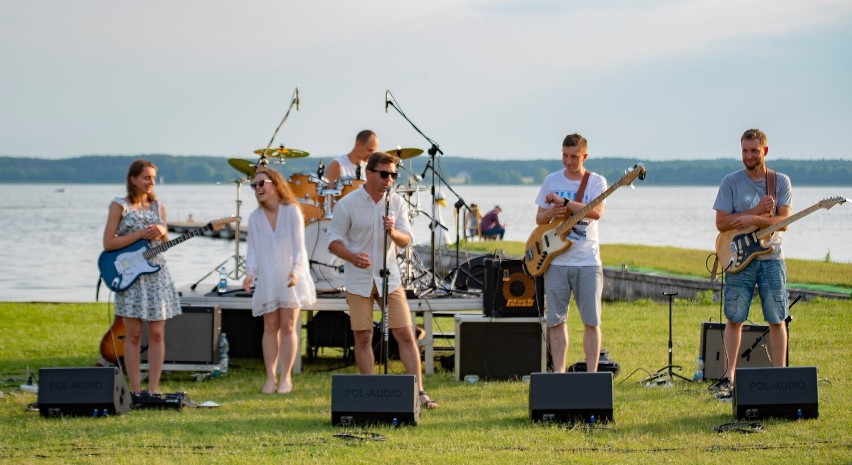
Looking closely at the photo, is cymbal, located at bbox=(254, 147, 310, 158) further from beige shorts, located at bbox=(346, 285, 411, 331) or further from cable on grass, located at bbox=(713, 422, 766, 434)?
cable on grass, located at bbox=(713, 422, 766, 434)

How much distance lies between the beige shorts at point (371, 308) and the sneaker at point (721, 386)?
2.32 meters

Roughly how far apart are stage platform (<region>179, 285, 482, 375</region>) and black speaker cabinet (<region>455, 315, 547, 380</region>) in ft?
1.43

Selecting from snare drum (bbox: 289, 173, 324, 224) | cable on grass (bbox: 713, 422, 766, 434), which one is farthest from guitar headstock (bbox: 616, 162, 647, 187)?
snare drum (bbox: 289, 173, 324, 224)

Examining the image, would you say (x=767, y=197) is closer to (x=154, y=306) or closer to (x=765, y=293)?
(x=765, y=293)

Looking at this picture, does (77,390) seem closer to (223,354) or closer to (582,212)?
(223,354)

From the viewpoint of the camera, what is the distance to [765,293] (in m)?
7.88

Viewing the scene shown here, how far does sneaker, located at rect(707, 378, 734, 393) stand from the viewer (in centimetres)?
825

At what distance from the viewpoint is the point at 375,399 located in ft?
23.2

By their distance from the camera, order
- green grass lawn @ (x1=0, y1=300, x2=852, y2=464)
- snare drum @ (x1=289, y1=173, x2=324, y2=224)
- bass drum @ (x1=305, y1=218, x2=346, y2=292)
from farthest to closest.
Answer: snare drum @ (x1=289, y1=173, x2=324, y2=224)
bass drum @ (x1=305, y1=218, x2=346, y2=292)
green grass lawn @ (x1=0, y1=300, x2=852, y2=464)

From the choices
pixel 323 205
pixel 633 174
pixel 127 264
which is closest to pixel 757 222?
pixel 633 174

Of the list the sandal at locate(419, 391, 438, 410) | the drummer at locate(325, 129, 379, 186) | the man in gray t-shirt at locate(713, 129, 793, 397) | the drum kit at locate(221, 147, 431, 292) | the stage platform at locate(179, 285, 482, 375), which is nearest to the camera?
the man in gray t-shirt at locate(713, 129, 793, 397)

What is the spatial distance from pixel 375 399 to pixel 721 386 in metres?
2.76

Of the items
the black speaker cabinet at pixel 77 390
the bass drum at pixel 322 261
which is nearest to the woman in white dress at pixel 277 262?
the black speaker cabinet at pixel 77 390

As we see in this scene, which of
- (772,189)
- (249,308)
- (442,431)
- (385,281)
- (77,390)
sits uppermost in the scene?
(772,189)
